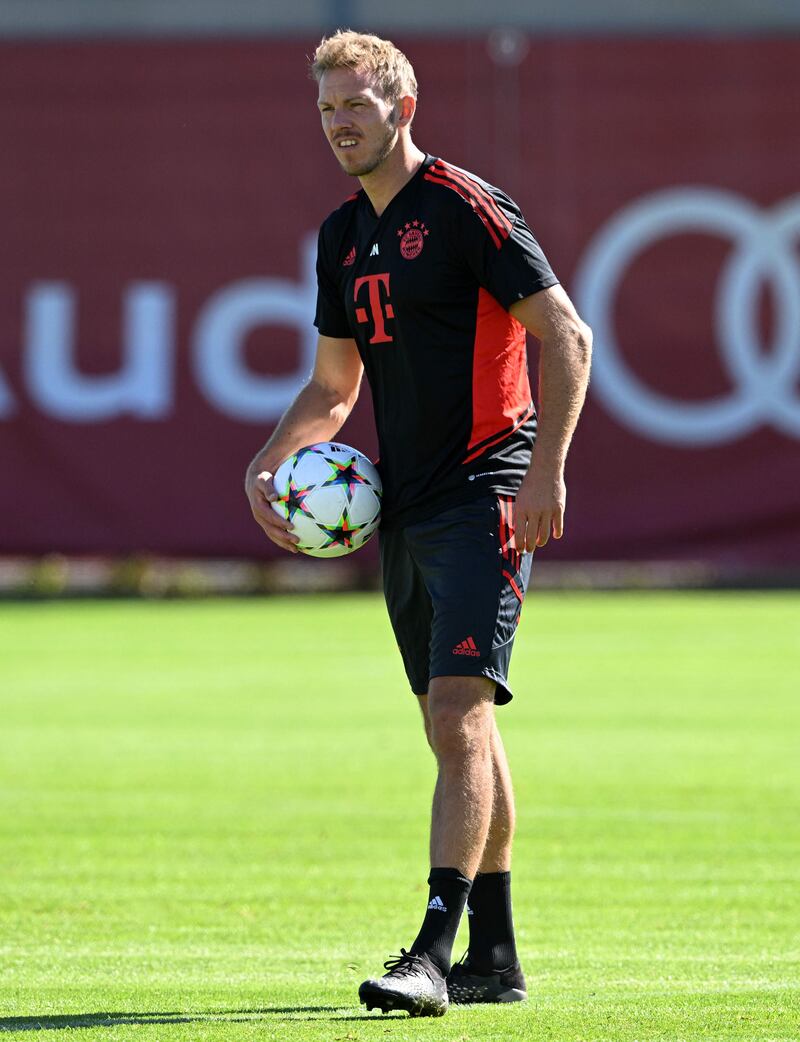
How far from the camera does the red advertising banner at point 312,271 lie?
20875 millimetres

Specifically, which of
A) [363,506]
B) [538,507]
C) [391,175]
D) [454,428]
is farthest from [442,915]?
[391,175]

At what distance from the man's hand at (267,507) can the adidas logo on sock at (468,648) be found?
31.0 inches

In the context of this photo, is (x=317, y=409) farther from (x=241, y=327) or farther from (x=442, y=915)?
(x=241, y=327)

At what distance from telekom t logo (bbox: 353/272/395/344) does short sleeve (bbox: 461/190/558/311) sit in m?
0.26

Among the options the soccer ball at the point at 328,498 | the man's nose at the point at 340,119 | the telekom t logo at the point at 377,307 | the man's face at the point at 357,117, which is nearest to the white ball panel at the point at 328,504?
the soccer ball at the point at 328,498

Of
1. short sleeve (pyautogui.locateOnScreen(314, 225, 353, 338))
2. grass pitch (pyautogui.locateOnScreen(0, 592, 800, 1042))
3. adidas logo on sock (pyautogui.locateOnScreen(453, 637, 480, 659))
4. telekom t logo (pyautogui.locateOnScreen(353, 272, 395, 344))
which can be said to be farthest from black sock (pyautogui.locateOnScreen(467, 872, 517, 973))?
short sleeve (pyautogui.locateOnScreen(314, 225, 353, 338))

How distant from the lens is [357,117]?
549 cm

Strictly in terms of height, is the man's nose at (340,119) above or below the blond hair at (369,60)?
below

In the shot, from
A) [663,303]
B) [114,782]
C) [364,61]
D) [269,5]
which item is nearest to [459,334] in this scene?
[364,61]

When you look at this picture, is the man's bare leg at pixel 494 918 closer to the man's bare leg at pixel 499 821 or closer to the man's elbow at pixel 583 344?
the man's bare leg at pixel 499 821

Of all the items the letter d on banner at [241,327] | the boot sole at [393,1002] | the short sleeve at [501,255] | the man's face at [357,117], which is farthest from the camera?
the letter d on banner at [241,327]

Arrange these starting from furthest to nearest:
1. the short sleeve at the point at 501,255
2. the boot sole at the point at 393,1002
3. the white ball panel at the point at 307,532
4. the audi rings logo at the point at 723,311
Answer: the audi rings logo at the point at 723,311 < the white ball panel at the point at 307,532 < the short sleeve at the point at 501,255 < the boot sole at the point at 393,1002

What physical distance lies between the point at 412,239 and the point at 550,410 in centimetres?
64

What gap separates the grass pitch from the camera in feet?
17.0
